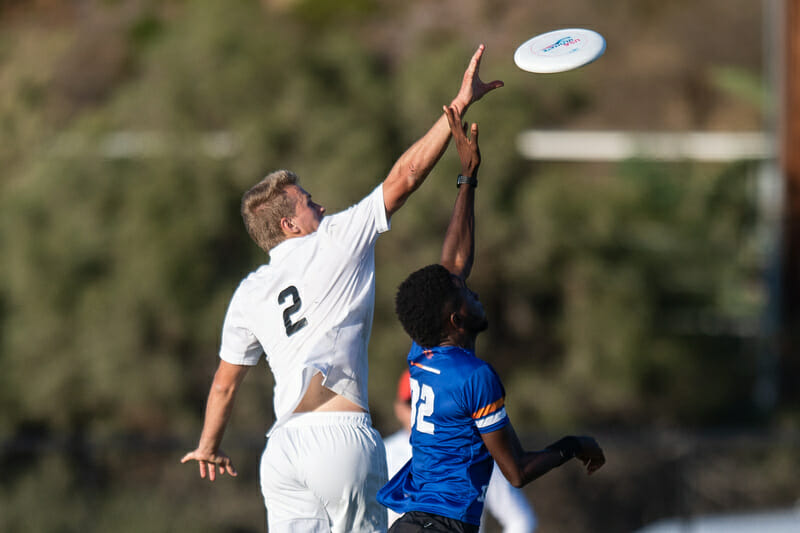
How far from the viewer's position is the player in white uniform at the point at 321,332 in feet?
11.8

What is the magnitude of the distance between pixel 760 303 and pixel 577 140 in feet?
14.4

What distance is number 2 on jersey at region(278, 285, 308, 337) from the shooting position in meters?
3.68

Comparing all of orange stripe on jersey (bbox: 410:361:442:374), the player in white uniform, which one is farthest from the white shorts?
orange stripe on jersey (bbox: 410:361:442:374)

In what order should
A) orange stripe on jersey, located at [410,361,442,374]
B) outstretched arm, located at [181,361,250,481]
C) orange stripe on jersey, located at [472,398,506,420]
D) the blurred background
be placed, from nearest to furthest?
orange stripe on jersey, located at [472,398,506,420] < orange stripe on jersey, located at [410,361,442,374] < outstretched arm, located at [181,361,250,481] < the blurred background

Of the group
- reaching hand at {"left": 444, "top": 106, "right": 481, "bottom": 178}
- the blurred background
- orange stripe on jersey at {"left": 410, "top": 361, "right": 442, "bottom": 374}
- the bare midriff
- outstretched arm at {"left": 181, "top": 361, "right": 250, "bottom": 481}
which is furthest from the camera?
the blurred background

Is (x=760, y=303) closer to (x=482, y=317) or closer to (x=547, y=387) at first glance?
(x=547, y=387)

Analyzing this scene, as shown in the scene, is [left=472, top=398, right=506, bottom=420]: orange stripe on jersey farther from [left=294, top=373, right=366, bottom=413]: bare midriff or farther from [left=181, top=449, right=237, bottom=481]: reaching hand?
[left=181, top=449, right=237, bottom=481]: reaching hand

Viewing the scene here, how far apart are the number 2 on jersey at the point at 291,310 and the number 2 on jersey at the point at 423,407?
54 centimetres

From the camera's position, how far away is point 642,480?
1157cm

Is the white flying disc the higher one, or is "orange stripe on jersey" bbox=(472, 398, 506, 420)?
the white flying disc

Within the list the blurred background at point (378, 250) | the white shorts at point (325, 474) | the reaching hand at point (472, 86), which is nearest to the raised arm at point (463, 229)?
the reaching hand at point (472, 86)

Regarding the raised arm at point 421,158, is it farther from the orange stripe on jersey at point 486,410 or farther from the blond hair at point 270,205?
the orange stripe on jersey at point 486,410

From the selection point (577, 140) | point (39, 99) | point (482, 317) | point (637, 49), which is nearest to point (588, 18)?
point (637, 49)

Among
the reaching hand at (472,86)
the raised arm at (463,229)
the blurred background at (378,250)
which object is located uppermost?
the reaching hand at (472,86)
